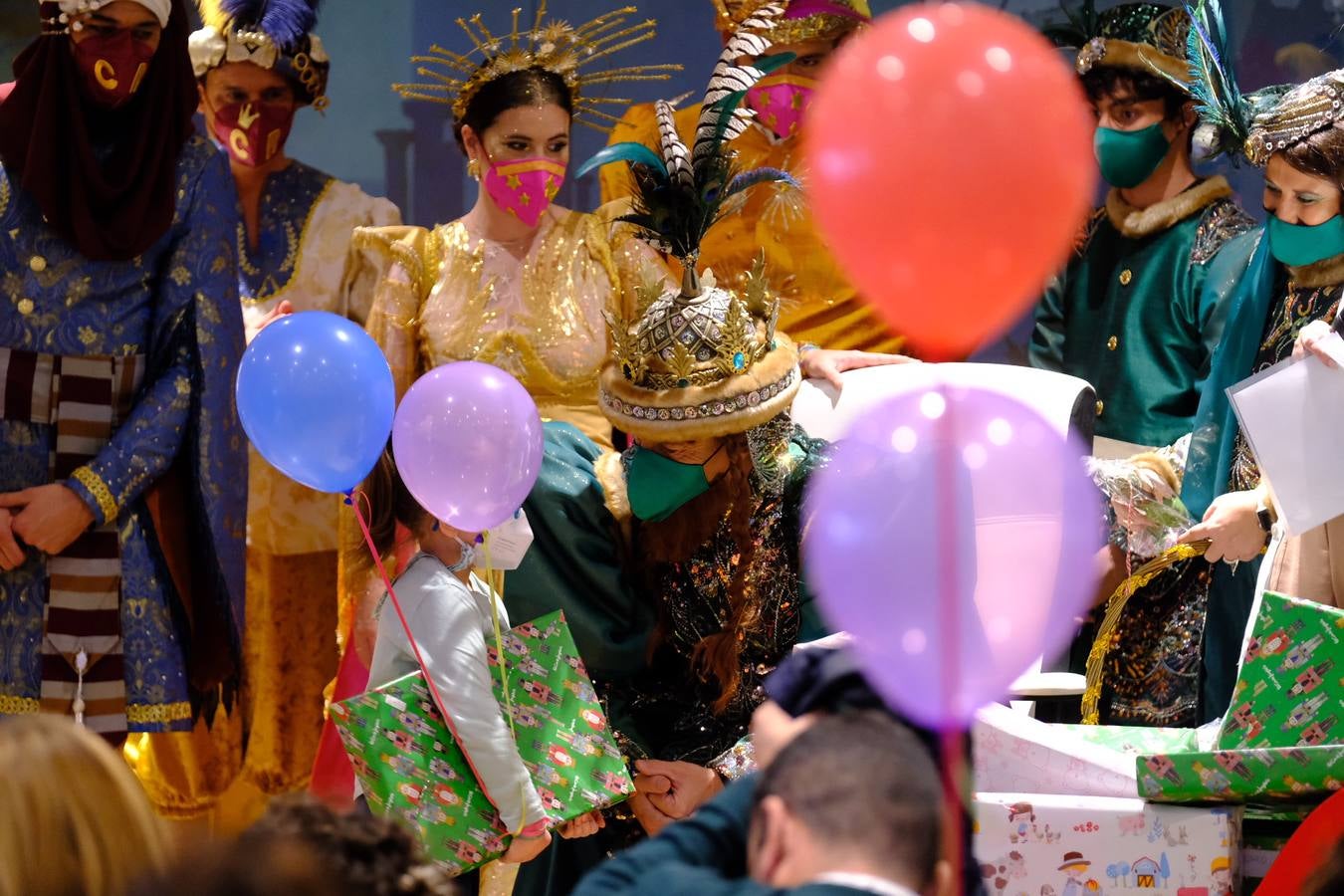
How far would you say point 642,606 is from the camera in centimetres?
379

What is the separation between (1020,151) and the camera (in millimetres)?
2023

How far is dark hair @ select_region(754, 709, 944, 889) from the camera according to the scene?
1.68 meters

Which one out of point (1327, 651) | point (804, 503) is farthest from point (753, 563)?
point (1327, 651)

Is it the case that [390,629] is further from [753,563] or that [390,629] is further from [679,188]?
[679,188]

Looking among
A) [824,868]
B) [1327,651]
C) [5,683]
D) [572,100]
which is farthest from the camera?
[572,100]

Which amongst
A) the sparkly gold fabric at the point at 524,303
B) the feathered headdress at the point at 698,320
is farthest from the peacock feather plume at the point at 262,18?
the feathered headdress at the point at 698,320

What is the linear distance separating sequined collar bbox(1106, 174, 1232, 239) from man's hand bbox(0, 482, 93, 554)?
275 centimetres

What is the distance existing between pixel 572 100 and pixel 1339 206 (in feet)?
6.27

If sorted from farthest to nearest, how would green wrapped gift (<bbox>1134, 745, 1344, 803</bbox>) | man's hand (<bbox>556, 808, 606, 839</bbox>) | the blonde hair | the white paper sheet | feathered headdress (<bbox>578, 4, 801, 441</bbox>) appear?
feathered headdress (<bbox>578, 4, 801, 441</bbox>)
man's hand (<bbox>556, 808, 606, 839</bbox>)
the white paper sheet
green wrapped gift (<bbox>1134, 745, 1344, 803</bbox>)
the blonde hair

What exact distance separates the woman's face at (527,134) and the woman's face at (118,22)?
33.4 inches

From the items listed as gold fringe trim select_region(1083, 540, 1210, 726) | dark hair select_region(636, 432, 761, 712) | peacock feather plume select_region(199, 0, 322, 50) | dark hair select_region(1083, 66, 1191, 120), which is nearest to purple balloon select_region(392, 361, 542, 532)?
dark hair select_region(636, 432, 761, 712)

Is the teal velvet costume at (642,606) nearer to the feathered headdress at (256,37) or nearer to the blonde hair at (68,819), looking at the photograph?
the feathered headdress at (256,37)

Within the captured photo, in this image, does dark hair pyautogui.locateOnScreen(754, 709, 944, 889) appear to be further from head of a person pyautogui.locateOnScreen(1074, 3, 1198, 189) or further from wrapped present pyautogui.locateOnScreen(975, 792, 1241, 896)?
head of a person pyautogui.locateOnScreen(1074, 3, 1198, 189)

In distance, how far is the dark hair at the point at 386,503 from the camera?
3.53m
